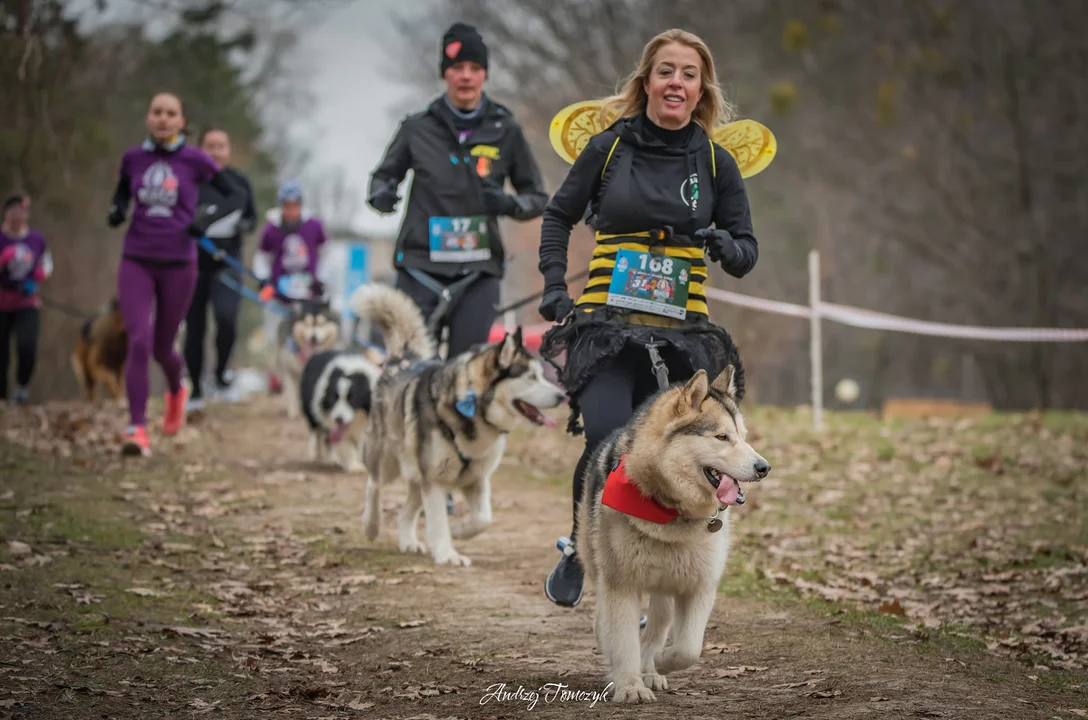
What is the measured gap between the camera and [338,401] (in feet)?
35.0

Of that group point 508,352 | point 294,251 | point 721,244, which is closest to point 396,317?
point 508,352

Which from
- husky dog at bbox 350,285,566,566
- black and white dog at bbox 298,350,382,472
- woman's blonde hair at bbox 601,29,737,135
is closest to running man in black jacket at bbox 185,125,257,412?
black and white dog at bbox 298,350,382,472

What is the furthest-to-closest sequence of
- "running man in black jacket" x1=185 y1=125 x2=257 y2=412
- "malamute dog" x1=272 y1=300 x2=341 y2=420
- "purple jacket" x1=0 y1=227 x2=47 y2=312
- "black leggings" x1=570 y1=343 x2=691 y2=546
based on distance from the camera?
"purple jacket" x1=0 y1=227 x2=47 y2=312 < "malamute dog" x1=272 y1=300 x2=341 y2=420 < "running man in black jacket" x1=185 y1=125 x2=257 y2=412 < "black leggings" x1=570 y1=343 x2=691 y2=546

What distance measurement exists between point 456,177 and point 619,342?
3079 millimetres

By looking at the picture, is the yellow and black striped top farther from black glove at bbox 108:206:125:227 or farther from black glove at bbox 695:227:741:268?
black glove at bbox 108:206:125:227

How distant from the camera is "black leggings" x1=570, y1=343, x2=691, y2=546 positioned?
5199 millimetres

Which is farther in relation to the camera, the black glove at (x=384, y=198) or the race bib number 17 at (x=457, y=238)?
the race bib number 17 at (x=457, y=238)

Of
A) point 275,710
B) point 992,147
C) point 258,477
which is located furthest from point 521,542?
point 992,147

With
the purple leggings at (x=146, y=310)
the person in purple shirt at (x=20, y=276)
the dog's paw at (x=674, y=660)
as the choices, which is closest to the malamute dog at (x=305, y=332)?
the person in purple shirt at (x=20, y=276)

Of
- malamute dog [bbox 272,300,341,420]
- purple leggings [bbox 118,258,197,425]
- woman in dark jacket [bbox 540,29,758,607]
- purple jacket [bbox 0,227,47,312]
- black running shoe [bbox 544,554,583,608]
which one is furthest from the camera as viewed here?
purple jacket [bbox 0,227,47,312]

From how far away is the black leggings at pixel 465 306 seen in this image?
7.97 metres

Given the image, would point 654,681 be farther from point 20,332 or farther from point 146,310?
point 20,332

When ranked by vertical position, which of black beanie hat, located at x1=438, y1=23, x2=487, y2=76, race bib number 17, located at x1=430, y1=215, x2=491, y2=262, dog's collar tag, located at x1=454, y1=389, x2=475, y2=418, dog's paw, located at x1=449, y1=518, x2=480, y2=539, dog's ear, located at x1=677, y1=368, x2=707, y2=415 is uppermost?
black beanie hat, located at x1=438, y1=23, x2=487, y2=76

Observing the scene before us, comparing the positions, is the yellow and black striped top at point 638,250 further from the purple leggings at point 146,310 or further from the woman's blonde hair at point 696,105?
the purple leggings at point 146,310
